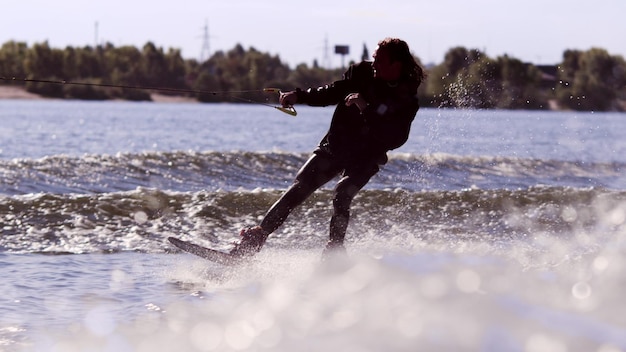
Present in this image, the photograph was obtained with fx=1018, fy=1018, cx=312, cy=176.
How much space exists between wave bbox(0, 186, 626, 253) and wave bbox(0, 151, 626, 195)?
2992 millimetres

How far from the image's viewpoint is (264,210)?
12977mm

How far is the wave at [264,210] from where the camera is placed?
10445mm

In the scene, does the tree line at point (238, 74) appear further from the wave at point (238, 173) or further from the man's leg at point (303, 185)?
the man's leg at point (303, 185)

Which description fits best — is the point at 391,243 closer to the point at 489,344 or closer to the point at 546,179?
the point at 489,344

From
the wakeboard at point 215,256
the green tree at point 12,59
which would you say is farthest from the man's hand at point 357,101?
the green tree at point 12,59

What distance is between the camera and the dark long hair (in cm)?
775

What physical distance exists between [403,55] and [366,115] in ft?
1.80

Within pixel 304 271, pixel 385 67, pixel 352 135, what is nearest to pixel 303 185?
pixel 352 135

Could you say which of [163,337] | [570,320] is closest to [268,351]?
[163,337]

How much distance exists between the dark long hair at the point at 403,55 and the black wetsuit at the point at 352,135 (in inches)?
3.0

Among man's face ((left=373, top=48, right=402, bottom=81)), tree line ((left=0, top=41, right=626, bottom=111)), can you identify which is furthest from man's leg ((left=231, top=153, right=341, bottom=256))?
tree line ((left=0, top=41, right=626, bottom=111))

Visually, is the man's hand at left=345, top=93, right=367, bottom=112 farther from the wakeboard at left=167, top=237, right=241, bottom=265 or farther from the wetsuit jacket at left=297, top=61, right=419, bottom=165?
the wakeboard at left=167, top=237, right=241, bottom=265

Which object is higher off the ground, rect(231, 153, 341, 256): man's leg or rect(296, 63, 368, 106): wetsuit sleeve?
rect(296, 63, 368, 106): wetsuit sleeve

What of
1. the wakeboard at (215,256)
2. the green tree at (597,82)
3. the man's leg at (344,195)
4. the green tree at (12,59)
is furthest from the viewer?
the green tree at (12,59)
